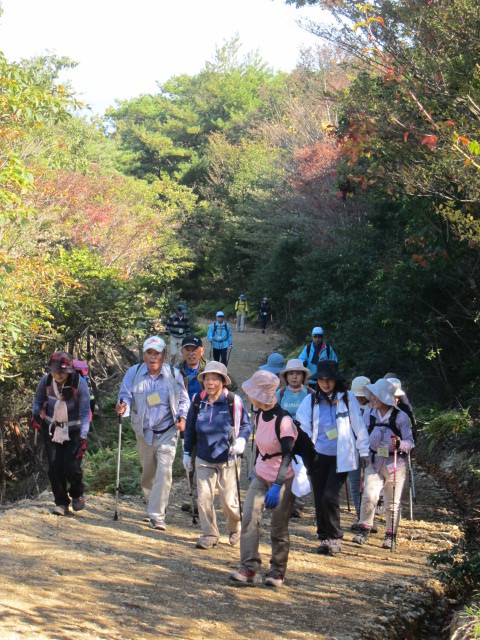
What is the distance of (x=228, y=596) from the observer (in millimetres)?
6566

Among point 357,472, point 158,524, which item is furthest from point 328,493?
point 158,524

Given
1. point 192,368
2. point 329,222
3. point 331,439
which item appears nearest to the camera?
point 331,439

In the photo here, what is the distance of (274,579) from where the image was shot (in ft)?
22.4

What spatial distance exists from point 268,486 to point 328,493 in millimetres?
1237

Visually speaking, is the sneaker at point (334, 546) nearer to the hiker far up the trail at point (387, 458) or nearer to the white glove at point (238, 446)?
the hiker far up the trail at point (387, 458)

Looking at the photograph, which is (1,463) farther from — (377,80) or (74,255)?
(377,80)

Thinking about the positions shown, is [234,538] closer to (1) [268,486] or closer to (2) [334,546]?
(2) [334,546]

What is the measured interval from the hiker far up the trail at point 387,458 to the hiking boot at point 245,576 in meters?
1.96

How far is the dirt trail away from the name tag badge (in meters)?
1.32

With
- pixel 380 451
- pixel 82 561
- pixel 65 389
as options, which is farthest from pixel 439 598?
pixel 65 389

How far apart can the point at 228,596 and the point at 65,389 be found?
307 centimetres

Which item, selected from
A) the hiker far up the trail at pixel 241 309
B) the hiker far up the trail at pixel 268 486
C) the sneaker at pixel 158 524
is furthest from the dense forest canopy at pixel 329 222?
the sneaker at pixel 158 524

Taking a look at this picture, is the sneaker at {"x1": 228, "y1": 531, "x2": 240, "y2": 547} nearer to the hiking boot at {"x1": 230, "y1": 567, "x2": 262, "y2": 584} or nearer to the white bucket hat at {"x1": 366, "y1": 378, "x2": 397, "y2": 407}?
the hiking boot at {"x1": 230, "y1": 567, "x2": 262, "y2": 584}

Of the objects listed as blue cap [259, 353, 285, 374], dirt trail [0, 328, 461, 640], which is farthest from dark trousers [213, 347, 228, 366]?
dirt trail [0, 328, 461, 640]
